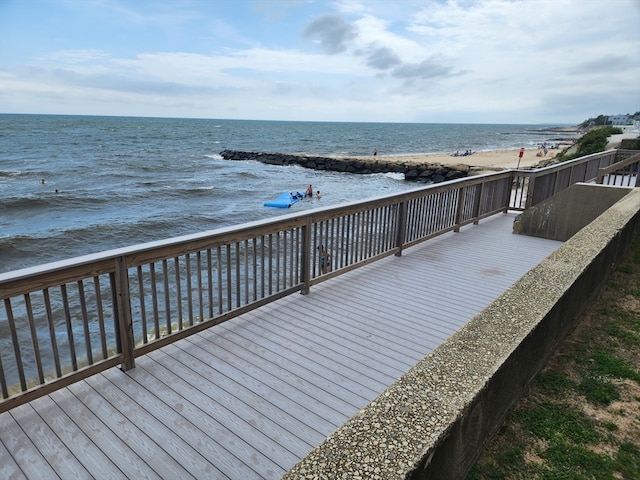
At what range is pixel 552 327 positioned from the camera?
2572 millimetres

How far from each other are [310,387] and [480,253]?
4.17 meters

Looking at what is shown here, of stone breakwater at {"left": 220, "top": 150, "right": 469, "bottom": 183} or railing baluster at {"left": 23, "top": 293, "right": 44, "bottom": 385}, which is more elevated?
railing baluster at {"left": 23, "top": 293, "right": 44, "bottom": 385}

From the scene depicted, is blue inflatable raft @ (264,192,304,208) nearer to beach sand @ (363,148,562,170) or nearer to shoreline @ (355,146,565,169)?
shoreline @ (355,146,565,169)

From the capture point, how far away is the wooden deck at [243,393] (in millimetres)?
2256

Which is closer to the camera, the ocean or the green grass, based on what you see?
the green grass

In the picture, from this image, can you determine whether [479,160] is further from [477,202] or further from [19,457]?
[19,457]

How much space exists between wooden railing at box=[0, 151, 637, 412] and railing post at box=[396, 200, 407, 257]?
0.05 feet

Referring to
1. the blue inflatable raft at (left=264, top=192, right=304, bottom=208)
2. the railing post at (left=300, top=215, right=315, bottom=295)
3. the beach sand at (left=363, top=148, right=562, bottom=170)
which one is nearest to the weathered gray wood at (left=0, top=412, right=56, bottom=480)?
the railing post at (left=300, top=215, right=315, bottom=295)

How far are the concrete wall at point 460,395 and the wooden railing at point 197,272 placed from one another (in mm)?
1715

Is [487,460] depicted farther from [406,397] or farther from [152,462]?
[152,462]

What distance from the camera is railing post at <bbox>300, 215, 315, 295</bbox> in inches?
170

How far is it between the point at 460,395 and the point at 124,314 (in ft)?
7.75

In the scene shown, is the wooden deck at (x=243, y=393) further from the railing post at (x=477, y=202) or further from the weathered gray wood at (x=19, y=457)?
the railing post at (x=477, y=202)

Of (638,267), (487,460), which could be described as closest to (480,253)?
(638,267)
